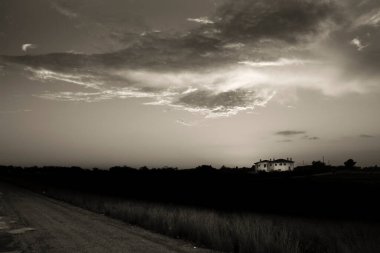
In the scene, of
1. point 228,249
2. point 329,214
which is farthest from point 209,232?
point 329,214

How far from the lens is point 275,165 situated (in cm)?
16300

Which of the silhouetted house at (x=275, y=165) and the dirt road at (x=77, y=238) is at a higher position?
the silhouetted house at (x=275, y=165)

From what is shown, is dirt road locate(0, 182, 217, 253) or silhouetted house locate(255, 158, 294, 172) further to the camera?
silhouetted house locate(255, 158, 294, 172)

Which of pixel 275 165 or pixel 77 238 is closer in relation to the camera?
pixel 77 238

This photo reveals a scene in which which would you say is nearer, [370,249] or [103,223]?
[370,249]

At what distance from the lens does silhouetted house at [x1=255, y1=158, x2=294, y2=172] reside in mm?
162125

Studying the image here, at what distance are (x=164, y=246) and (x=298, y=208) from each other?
1142 inches

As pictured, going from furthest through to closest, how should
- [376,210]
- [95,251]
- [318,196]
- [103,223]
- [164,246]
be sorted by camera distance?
[318,196] < [376,210] < [103,223] < [164,246] < [95,251]

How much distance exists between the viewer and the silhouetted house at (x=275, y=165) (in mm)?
162125

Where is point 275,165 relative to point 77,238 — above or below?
above

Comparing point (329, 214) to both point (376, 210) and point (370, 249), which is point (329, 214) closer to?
point (376, 210)

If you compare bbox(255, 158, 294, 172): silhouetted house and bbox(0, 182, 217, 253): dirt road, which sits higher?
bbox(255, 158, 294, 172): silhouetted house

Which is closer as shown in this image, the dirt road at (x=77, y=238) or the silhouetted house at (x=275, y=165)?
the dirt road at (x=77, y=238)

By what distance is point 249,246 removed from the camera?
10.6 metres
